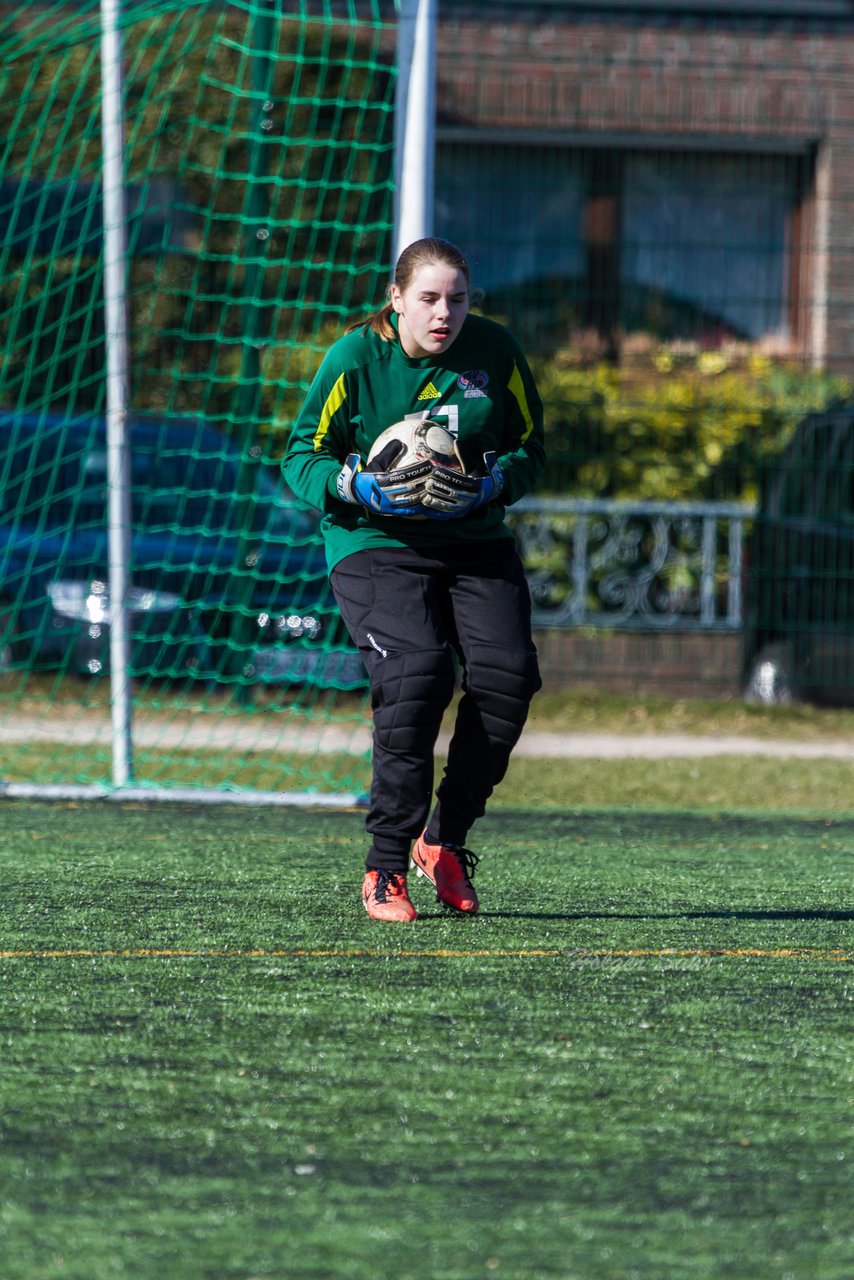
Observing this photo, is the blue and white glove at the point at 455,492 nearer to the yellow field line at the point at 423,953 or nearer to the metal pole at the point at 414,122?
the yellow field line at the point at 423,953

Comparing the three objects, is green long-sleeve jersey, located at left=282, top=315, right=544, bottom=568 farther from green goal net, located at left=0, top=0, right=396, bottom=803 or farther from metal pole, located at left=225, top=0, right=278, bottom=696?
metal pole, located at left=225, top=0, right=278, bottom=696

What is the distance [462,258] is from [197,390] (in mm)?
6570

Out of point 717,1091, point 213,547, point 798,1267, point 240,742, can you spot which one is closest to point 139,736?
A: point 240,742

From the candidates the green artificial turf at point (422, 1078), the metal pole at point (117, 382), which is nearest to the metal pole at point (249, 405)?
the metal pole at point (117, 382)

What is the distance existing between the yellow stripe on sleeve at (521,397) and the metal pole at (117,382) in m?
2.57

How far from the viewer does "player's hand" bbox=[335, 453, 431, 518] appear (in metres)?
3.96

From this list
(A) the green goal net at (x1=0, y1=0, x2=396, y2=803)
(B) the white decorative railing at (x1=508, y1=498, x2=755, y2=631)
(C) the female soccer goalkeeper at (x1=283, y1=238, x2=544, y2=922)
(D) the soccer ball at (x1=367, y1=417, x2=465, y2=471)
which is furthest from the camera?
(B) the white decorative railing at (x1=508, y1=498, x2=755, y2=631)

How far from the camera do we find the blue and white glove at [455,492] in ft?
13.1

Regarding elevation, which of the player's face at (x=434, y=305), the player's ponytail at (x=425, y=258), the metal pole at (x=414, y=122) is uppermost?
the metal pole at (x=414, y=122)

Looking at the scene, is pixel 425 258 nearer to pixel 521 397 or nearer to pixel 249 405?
pixel 521 397

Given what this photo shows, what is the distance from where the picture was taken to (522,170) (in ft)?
37.2

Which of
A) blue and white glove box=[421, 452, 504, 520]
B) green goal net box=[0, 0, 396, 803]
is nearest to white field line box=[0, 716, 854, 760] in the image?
green goal net box=[0, 0, 396, 803]

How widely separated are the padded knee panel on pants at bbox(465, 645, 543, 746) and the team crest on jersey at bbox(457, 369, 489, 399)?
1.82 ft

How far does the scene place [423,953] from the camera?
12.8 feet
